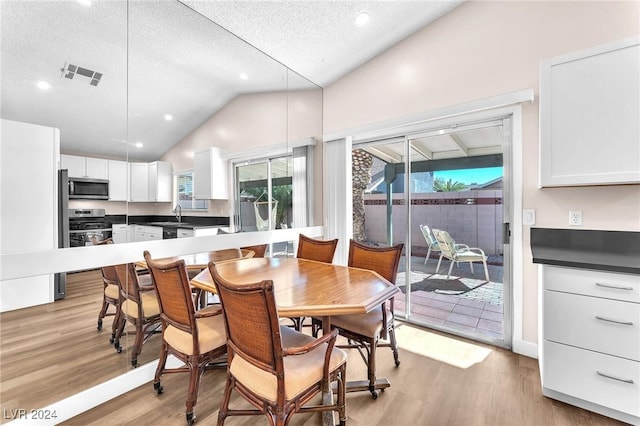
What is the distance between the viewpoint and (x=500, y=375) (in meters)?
2.20

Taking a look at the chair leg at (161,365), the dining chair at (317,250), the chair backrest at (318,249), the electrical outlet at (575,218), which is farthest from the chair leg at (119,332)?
the electrical outlet at (575,218)

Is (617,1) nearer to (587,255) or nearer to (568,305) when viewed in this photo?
(587,255)

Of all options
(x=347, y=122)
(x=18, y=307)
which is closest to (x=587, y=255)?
(x=347, y=122)

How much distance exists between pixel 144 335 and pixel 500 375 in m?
2.76

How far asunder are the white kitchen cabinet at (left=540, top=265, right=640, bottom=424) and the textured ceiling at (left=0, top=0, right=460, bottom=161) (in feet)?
8.66

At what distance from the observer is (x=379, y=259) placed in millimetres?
2461

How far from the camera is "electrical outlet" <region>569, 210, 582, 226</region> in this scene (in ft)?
7.13

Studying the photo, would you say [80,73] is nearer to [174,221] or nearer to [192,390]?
[174,221]

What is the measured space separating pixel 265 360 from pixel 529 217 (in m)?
2.40

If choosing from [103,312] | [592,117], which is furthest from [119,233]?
[592,117]

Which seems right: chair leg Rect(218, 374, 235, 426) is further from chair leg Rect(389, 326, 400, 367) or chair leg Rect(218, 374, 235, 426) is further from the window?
the window

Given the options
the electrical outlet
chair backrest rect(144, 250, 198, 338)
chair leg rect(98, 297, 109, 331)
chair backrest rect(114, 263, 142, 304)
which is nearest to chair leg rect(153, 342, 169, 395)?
chair backrest rect(144, 250, 198, 338)

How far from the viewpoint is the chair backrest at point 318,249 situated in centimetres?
290

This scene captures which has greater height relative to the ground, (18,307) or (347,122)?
(347,122)
